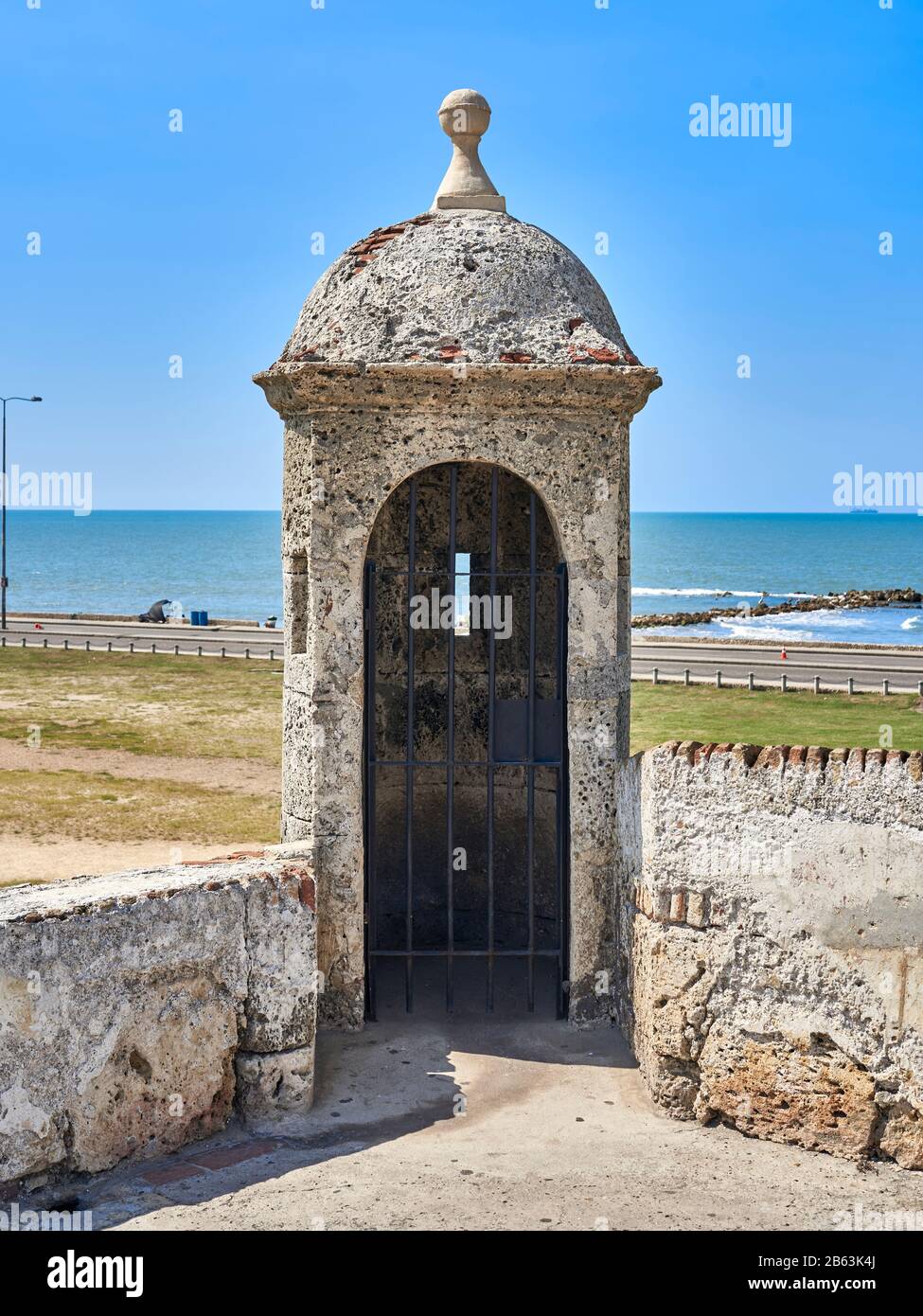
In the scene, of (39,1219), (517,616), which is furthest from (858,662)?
(39,1219)

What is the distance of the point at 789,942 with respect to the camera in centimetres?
713

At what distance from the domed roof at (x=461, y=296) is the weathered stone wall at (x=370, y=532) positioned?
7.9 inches

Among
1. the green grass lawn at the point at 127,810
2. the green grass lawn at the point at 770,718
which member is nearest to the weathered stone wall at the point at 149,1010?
the green grass lawn at the point at 127,810

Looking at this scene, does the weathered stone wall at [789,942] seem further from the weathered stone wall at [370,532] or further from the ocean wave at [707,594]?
the ocean wave at [707,594]

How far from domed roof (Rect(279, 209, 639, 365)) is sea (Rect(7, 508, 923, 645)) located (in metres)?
39.9

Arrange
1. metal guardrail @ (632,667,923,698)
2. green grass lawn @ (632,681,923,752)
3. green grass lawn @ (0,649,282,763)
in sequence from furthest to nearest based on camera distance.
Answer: metal guardrail @ (632,667,923,698) → green grass lawn @ (0,649,282,763) → green grass lawn @ (632,681,923,752)

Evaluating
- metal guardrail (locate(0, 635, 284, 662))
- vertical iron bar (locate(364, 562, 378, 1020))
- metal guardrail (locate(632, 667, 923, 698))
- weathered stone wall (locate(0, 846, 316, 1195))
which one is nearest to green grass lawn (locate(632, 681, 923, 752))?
metal guardrail (locate(632, 667, 923, 698))

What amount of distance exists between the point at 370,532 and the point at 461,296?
1653mm

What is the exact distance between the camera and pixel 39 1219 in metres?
6.37

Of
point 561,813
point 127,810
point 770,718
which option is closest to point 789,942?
point 561,813

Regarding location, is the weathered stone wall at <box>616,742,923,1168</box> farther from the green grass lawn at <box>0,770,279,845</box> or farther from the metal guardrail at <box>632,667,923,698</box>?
the metal guardrail at <box>632,667,923,698</box>

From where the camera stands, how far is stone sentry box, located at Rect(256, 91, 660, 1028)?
8.54 metres

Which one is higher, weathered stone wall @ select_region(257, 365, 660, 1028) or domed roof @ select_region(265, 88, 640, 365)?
domed roof @ select_region(265, 88, 640, 365)

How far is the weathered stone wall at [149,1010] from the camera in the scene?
653cm
